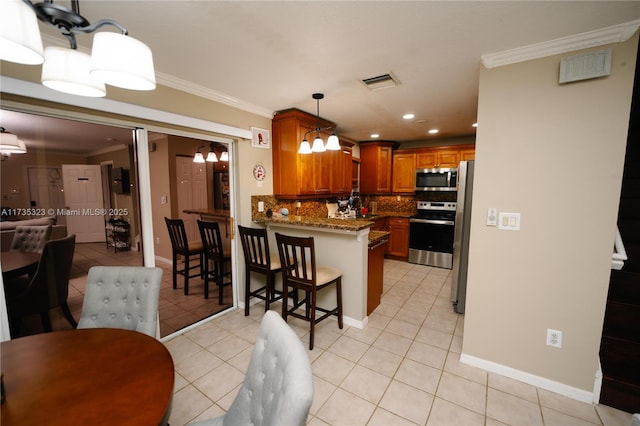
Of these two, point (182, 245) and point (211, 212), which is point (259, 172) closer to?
point (211, 212)

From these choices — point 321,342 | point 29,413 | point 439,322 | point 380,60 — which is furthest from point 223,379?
point 380,60

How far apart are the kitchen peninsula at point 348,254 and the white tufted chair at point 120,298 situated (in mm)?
1579

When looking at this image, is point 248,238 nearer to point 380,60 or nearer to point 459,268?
point 380,60

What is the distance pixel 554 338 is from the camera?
6.25 ft

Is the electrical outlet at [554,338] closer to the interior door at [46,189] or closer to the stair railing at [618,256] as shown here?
the stair railing at [618,256]

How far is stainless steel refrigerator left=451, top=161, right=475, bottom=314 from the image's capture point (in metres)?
2.93

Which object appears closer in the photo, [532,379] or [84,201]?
[532,379]

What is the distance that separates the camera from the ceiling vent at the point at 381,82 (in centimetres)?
232

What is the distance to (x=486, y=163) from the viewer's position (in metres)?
2.03

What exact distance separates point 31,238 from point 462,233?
414 cm

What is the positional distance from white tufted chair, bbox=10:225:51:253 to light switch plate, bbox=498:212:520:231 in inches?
141

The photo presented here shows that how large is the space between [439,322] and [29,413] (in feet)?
10.3

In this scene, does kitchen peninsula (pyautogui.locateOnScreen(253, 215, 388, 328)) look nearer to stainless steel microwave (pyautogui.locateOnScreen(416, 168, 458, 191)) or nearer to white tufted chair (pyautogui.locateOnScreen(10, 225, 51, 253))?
white tufted chair (pyautogui.locateOnScreen(10, 225, 51, 253))

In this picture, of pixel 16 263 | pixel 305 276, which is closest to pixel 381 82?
pixel 305 276
